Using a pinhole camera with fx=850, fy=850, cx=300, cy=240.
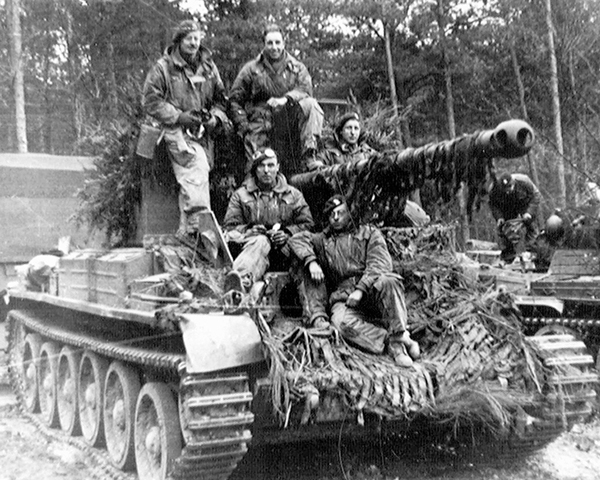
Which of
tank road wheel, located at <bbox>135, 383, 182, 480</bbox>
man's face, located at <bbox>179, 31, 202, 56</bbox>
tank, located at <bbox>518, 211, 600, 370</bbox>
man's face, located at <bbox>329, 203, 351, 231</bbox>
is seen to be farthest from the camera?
tank, located at <bbox>518, 211, 600, 370</bbox>

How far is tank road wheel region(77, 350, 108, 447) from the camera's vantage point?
7797 millimetres

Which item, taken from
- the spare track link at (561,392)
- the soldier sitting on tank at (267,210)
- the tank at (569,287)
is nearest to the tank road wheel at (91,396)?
the soldier sitting on tank at (267,210)

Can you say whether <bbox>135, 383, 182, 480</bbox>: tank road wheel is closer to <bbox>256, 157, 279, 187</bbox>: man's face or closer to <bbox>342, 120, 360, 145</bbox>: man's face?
<bbox>256, 157, 279, 187</bbox>: man's face

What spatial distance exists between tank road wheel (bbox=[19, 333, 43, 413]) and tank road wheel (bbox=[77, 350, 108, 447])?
5.28ft

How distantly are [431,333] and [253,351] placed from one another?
1.71 meters

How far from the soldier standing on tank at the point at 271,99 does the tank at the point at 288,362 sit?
3.71 ft

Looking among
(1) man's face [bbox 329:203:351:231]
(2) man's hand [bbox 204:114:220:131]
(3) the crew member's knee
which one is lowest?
(1) man's face [bbox 329:203:351:231]

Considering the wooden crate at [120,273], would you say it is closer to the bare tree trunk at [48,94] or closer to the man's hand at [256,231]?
the man's hand at [256,231]

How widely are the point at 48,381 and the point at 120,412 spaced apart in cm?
246

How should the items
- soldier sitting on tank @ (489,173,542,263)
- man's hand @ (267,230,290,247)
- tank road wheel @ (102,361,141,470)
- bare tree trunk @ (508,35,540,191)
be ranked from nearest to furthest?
tank road wheel @ (102,361,141,470), man's hand @ (267,230,290,247), soldier sitting on tank @ (489,173,542,263), bare tree trunk @ (508,35,540,191)

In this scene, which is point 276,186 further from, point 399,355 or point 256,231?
point 399,355

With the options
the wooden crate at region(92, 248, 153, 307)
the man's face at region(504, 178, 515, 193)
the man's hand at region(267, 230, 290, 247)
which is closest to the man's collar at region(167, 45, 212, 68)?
the wooden crate at region(92, 248, 153, 307)

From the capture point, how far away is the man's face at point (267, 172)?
7605mm

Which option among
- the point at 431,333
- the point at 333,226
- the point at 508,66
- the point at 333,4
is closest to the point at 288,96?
the point at 333,226
